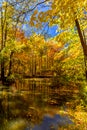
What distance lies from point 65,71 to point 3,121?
10.8 meters

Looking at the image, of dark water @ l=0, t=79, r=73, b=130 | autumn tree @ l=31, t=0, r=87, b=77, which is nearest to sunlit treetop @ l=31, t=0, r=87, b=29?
autumn tree @ l=31, t=0, r=87, b=77

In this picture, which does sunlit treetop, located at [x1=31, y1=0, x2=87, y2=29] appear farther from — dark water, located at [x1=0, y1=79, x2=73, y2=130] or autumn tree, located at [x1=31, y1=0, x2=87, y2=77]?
dark water, located at [x1=0, y1=79, x2=73, y2=130]

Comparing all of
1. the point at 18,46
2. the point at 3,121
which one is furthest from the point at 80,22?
the point at 18,46

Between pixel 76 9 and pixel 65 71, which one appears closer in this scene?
pixel 76 9

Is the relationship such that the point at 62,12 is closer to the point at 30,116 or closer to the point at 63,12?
the point at 63,12

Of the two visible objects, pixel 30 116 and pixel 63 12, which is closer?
pixel 63 12

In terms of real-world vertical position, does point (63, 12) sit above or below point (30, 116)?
above

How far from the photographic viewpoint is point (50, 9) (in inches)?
297

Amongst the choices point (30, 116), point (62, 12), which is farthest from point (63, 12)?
point (30, 116)

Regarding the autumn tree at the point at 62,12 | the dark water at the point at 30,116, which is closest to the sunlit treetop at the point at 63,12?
the autumn tree at the point at 62,12

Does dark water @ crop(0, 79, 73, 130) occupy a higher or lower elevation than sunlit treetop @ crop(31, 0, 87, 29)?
lower

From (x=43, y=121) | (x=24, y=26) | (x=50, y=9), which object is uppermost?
(x=50, y=9)

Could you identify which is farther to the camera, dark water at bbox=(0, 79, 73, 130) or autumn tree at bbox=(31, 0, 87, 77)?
dark water at bbox=(0, 79, 73, 130)

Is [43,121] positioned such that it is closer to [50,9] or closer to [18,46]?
[50,9]
